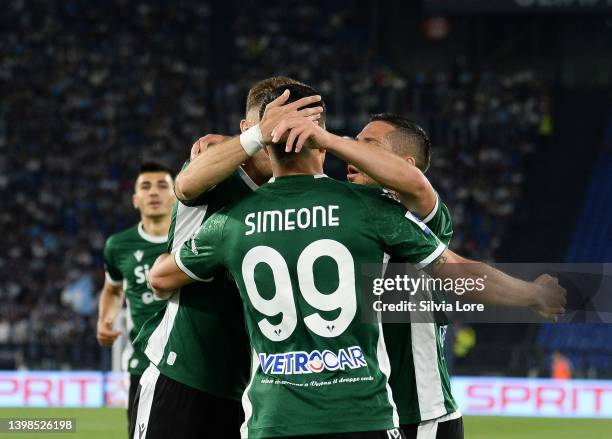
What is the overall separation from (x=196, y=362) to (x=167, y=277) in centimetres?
66

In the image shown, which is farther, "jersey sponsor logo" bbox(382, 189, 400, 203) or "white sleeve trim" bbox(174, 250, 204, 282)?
"white sleeve trim" bbox(174, 250, 204, 282)

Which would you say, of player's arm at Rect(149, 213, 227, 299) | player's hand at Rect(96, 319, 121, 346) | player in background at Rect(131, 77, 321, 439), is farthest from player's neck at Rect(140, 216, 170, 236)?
player's arm at Rect(149, 213, 227, 299)

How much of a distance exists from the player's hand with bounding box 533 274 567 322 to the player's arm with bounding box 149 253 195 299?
4.33 ft

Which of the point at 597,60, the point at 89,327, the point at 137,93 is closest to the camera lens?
the point at 89,327

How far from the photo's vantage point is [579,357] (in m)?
17.4

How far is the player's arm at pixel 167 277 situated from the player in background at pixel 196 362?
317 mm

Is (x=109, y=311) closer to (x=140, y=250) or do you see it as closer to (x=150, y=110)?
(x=140, y=250)

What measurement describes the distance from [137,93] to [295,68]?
13.2ft

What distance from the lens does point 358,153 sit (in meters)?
3.88

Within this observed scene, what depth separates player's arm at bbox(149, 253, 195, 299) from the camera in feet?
14.2

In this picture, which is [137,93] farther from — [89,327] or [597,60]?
[597,60]

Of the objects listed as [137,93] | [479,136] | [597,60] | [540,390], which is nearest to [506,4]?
[479,136]

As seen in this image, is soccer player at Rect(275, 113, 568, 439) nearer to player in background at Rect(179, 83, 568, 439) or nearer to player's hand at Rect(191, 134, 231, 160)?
player in background at Rect(179, 83, 568, 439)

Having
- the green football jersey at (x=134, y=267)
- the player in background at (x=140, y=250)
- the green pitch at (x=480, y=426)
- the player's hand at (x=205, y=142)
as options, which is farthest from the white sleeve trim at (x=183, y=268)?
the green pitch at (x=480, y=426)
